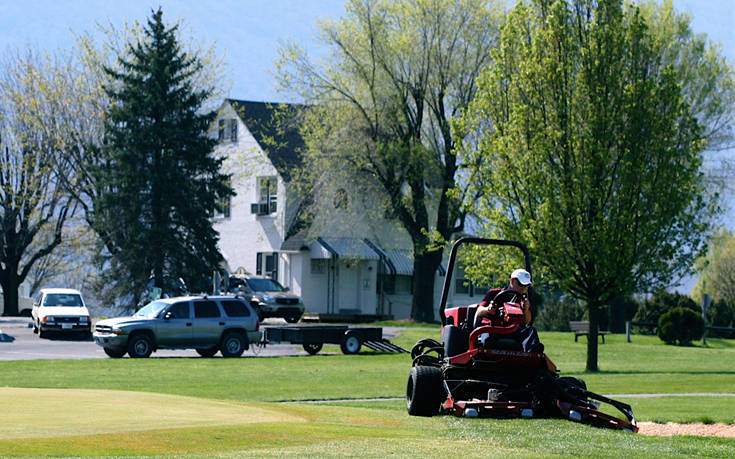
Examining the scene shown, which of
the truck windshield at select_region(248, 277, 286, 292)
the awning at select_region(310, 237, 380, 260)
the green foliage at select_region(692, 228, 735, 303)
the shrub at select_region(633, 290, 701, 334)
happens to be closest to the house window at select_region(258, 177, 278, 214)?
the awning at select_region(310, 237, 380, 260)

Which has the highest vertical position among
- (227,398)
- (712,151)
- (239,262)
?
(712,151)

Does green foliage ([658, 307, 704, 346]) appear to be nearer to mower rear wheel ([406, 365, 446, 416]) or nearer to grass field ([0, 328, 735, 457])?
grass field ([0, 328, 735, 457])

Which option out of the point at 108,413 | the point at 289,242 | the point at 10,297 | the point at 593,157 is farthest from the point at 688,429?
the point at 10,297

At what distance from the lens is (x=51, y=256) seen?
282 feet

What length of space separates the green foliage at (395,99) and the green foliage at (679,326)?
1033 cm

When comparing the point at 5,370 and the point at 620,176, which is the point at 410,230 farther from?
the point at 5,370

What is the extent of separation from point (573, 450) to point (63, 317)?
32.3m

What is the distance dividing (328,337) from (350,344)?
911 millimetres

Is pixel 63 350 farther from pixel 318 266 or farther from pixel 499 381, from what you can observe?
pixel 318 266

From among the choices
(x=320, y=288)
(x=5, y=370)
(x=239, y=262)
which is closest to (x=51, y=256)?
(x=239, y=262)

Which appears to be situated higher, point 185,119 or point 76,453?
point 185,119

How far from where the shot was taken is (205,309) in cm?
3534

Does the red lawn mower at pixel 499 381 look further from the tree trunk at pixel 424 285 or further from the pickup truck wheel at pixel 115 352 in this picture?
the tree trunk at pixel 424 285

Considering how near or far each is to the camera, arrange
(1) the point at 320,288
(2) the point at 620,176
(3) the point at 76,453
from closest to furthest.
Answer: (3) the point at 76,453, (2) the point at 620,176, (1) the point at 320,288
